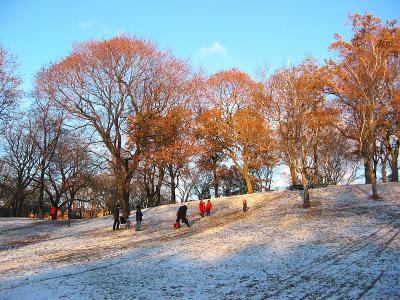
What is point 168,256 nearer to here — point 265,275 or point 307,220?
point 265,275

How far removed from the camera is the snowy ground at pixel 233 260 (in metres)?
10.4

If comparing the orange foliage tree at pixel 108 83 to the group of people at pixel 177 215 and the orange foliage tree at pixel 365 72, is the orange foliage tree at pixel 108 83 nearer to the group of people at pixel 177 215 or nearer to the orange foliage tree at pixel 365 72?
the group of people at pixel 177 215

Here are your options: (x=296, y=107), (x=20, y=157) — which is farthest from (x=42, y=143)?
(x=296, y=107)

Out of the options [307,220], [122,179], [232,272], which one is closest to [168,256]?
[232,272]

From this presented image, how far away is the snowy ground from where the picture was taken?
10.4 metres

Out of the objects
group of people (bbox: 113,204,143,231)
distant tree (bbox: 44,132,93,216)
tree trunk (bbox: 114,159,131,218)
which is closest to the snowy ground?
group of people (bbox: 113,204,143,231)

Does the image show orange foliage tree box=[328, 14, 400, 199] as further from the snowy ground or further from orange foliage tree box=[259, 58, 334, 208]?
the snowy ground

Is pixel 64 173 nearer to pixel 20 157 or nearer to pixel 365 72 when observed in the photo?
pixel 20 157

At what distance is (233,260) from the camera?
1418 cm

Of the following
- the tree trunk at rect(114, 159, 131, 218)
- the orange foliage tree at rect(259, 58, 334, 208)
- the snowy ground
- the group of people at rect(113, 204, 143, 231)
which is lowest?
the snowy ground

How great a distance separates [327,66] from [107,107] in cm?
1788

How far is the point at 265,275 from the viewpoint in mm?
11812

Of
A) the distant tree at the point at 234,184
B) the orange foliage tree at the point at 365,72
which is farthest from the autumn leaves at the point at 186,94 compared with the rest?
the distant tree at the point at 234,184

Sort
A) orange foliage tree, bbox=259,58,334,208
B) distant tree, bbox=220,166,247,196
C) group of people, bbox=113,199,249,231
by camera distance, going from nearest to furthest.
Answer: group of people, bbox=113,199,249,231 → orange foliage tree, bbox=259,58,334,208 → distant tree, bbox=220,166,247,196
